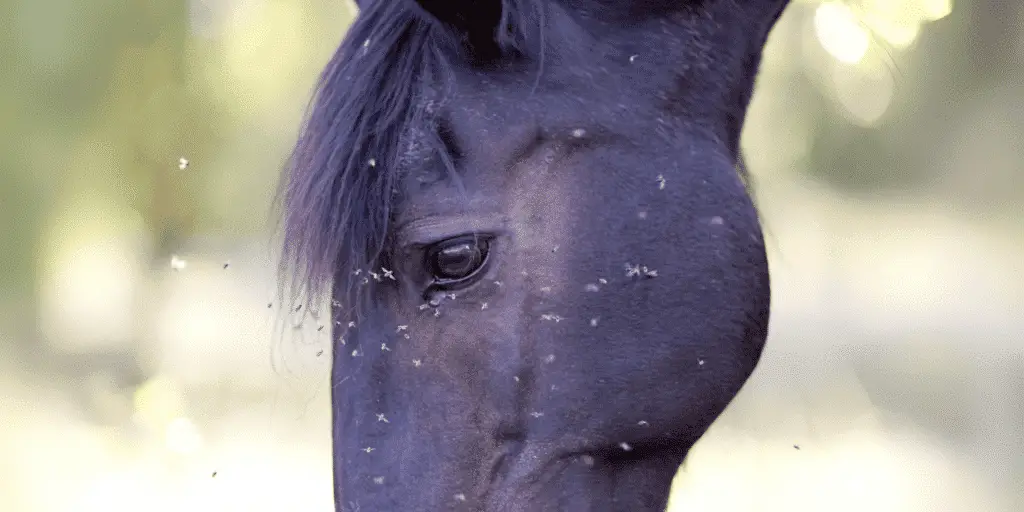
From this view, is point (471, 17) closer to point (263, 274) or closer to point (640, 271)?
point (640, 271)

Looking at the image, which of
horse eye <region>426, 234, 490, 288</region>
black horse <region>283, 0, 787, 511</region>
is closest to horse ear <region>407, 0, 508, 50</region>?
black horse <region>283, 0, 787, 511</region>

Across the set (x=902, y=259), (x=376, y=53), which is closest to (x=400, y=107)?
(x=376, y=53)

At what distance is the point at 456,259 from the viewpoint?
0.57 metres

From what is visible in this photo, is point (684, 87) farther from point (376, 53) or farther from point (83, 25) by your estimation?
point (83, 25)

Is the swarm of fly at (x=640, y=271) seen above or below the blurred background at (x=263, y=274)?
above

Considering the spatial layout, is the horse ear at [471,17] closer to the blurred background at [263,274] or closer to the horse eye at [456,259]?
the horse eye at [456,259]

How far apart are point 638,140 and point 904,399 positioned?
3930 mm

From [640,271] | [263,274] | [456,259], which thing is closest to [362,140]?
[456,259]

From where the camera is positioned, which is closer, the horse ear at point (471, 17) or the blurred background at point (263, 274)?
the horse ear at point (471, 17)

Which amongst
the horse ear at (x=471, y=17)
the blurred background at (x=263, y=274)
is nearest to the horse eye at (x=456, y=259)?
the horse ear at (x=471, y=17)

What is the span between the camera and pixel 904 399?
4.07 m

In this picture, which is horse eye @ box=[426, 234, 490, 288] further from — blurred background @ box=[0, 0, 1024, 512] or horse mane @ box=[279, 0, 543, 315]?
A: blurred background @ box=[0, 0, 1024, 512]

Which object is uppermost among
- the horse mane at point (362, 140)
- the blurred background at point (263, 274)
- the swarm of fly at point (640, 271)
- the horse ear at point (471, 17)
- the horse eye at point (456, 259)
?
the horse ear at point (471, 17)

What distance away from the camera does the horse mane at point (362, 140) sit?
22.4 inches
